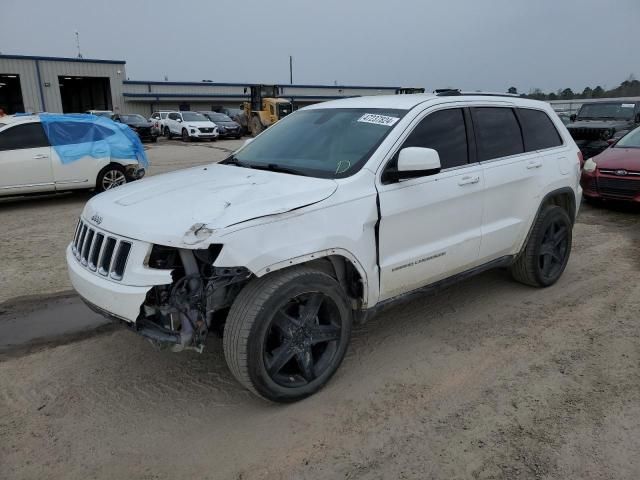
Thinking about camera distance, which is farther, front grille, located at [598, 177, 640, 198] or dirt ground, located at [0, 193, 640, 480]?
front grille, located at [598, 177, 640, 198]

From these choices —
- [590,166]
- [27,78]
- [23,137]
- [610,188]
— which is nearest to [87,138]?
[23,137]

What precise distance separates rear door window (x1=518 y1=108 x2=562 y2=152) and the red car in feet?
13.4

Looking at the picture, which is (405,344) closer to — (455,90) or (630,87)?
(455,90)

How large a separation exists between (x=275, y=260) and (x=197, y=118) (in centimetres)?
2729

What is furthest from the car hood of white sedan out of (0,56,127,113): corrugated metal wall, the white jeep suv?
the white jeep suv

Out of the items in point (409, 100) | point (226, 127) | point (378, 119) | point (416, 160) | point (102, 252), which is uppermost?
point (409, 100)

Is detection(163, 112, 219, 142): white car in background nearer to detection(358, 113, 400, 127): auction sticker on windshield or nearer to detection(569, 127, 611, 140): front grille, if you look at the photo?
detection(569, 127, 611, 140): front grille

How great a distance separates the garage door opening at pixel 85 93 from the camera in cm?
4530

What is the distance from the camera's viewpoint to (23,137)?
30.2 feet

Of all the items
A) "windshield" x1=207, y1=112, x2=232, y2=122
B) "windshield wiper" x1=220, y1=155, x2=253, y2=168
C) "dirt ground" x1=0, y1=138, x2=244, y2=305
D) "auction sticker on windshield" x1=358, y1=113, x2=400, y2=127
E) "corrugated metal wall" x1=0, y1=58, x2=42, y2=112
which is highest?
"corrugated metal wall" x1=0, y1=58, x2=42, y2=112

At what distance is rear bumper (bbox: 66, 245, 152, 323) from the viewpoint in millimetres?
2801

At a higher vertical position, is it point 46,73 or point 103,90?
point 46,73

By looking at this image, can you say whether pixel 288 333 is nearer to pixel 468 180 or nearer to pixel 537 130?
pixel 468 180

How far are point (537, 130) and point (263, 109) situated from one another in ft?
97.5
